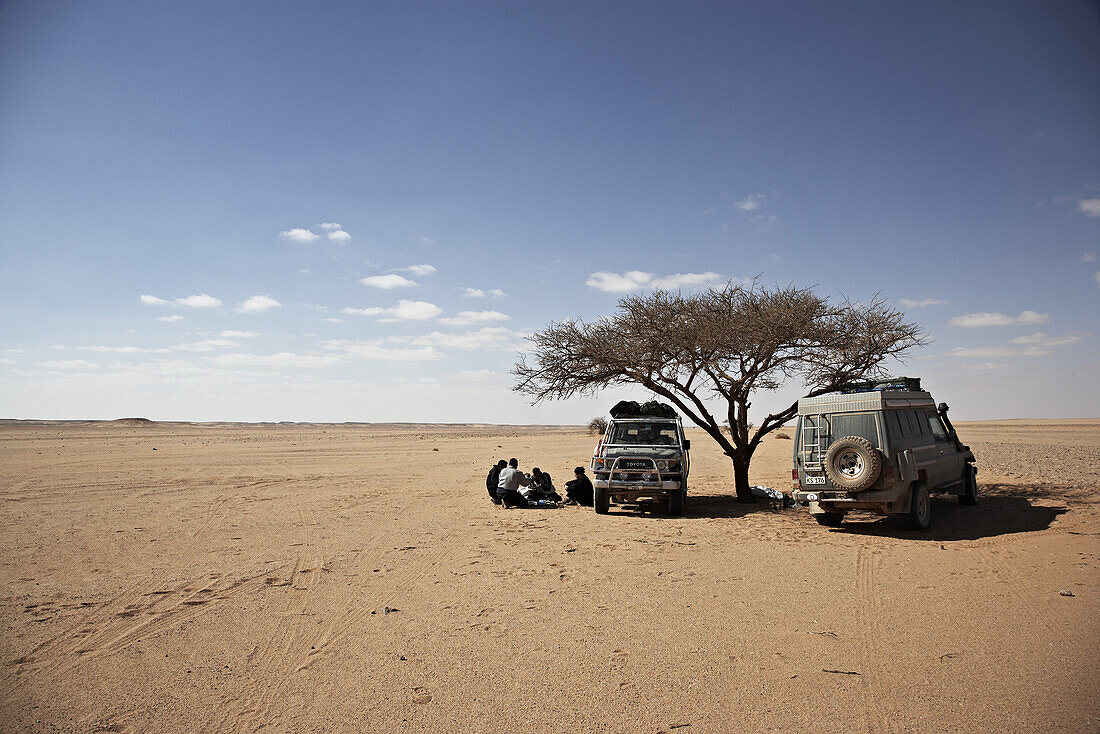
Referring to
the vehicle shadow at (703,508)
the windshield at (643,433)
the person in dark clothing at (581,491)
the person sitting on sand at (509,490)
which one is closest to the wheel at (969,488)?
the vehicle shadow at (703,508)

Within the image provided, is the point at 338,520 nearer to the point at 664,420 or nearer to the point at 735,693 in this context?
the point at 664,420

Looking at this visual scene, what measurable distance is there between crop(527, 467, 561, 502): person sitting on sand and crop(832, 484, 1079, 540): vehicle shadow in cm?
692

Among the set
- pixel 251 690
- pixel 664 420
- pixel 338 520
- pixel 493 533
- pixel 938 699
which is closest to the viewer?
pixel 938 699

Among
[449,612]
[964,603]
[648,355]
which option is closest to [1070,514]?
[964,603]

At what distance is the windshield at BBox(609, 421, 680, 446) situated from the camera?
50.1 ft

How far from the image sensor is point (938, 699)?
15.6 ft

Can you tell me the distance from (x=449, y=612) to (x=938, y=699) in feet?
15.5

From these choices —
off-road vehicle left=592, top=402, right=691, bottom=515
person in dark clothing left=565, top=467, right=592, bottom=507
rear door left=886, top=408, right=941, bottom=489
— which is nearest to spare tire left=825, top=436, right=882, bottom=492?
rear door left=886, top=408, right=941, bottom=489

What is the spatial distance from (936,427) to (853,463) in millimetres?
3961

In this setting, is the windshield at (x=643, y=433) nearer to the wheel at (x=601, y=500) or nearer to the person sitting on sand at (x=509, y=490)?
the wheel at (x=601, y=500)

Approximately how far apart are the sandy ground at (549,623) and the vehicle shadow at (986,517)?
12 centimetres

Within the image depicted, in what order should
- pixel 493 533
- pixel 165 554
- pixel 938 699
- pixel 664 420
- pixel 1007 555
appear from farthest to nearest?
pixel 664 420 → pixel 493 533 → pixel 165 554 → pixel 1007 555 → pixel 938 699

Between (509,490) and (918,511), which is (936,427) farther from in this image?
(509,490)

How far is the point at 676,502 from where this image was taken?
14141mm
